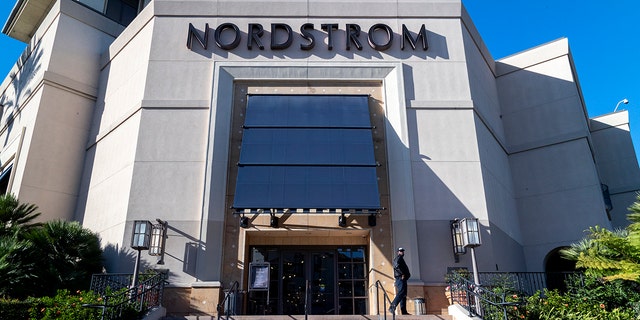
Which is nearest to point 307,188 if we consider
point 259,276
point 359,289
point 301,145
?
point 301,145

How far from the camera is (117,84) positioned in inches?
777

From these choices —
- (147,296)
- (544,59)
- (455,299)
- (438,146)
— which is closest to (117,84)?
(147,296)

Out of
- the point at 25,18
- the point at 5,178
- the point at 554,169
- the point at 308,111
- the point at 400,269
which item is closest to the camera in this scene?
the point at 400,269

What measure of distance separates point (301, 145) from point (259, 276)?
4497 mm

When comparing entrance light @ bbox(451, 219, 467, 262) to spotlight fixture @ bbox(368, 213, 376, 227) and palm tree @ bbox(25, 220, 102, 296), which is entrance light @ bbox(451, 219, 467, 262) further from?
palm tree @ bbox(25, 220, 102, 296)

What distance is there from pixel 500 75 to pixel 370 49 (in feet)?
26.7

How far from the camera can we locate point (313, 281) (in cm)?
1596

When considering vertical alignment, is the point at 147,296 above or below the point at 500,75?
below

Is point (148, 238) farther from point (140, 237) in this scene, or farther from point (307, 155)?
point (307, 155)

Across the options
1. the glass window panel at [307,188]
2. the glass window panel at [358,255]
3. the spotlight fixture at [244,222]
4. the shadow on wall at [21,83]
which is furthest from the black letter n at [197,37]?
the glass window panel at [358,255]

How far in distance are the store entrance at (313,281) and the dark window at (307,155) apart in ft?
8.70

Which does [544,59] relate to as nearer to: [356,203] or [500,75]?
[500,75]

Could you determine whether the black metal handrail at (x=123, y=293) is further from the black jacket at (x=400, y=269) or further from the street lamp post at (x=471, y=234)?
the street lamp post at (x=471, y=234)

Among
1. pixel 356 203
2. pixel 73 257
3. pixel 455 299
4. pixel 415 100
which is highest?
pixel 415 100
